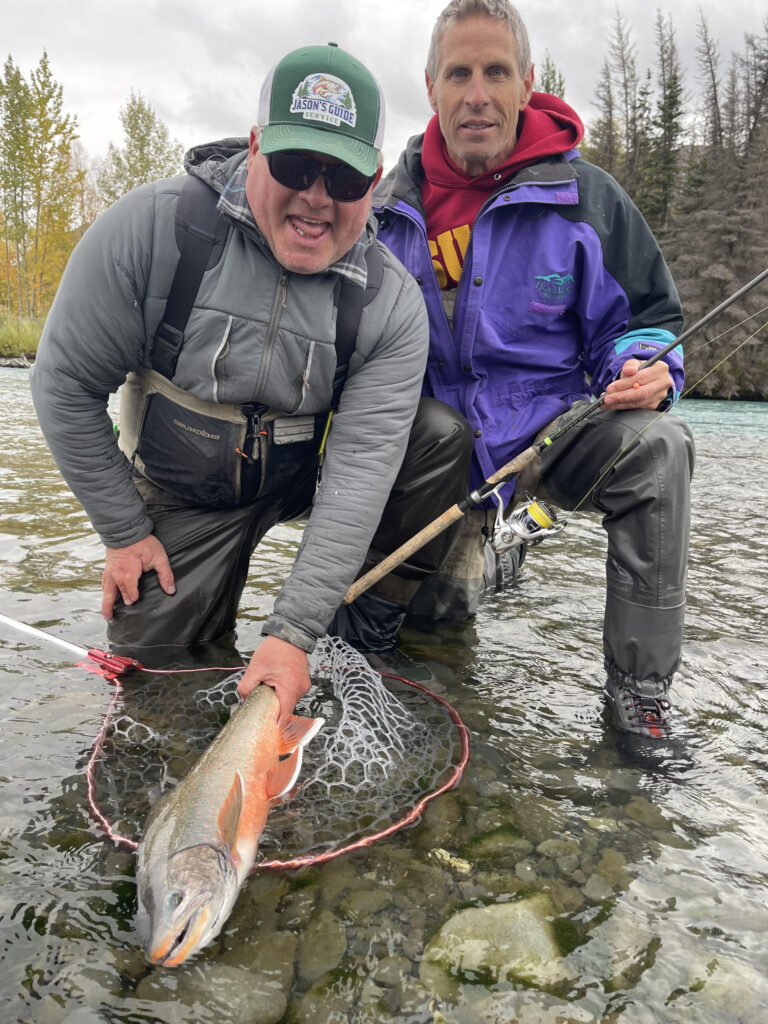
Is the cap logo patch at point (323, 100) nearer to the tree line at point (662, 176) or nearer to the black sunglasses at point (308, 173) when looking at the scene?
the black sunglasses at point (308, 173)

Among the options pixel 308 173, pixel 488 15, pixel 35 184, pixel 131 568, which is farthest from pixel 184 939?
pixel 35 184

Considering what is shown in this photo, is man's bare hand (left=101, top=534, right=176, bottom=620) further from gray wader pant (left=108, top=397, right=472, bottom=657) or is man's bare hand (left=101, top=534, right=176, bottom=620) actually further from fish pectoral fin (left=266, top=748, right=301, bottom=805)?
fish pectoral fin (left=266, top=748, right=301, bottom=805)

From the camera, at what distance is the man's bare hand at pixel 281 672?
2740mm

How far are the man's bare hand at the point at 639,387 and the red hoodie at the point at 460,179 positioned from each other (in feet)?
3.83

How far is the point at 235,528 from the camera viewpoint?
3.80 m

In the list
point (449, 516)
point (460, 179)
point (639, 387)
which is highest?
point (460, 179)

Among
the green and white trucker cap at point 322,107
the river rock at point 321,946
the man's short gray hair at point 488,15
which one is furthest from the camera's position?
the man's short gray hair at point 488,15

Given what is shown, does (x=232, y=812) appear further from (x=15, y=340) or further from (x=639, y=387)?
(x=15, y=340)

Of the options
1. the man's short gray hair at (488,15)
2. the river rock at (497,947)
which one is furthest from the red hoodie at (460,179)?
the river rock at (497,947)

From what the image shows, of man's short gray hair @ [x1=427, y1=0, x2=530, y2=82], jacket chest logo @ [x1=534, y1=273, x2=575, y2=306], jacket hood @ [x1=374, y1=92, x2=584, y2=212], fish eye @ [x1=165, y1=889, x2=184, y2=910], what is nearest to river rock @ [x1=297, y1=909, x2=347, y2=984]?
fish eye @ [x1=165, y1=889, x2=184, y2=910]

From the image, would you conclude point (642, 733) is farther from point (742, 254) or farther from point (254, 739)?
point (742, 254)

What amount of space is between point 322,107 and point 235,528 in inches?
75.4

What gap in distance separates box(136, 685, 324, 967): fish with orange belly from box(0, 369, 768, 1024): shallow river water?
0.11 m

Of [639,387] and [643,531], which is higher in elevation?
[639,387]
